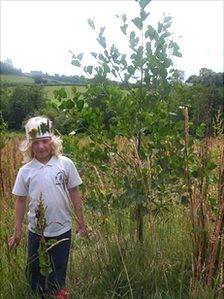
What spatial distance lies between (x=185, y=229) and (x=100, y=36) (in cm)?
139

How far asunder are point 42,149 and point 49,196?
0.32 m

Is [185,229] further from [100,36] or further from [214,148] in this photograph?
[100,36]

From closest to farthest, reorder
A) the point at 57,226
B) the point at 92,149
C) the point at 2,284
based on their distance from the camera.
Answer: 1. the point at 2,284
2. the point at 57,226
3. the point at 92,149

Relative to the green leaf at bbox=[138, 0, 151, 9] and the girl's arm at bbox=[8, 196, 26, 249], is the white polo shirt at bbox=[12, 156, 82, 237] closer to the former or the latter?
the girl's arm at bbox=[8, 196, 26, 249]

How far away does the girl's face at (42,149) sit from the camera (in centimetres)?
308

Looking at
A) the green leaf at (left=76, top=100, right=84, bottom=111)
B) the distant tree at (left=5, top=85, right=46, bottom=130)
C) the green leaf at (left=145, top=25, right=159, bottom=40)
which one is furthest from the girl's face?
the distant tree at (left=5, top=85, right=46, bottom=130)

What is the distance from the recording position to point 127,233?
3.17 meters

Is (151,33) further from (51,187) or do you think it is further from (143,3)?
(51,187)

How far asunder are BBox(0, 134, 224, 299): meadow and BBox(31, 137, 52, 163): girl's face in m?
0.16

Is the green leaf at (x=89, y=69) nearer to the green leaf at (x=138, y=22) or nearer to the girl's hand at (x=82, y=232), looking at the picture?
the green leaf at (x=138, y=22)

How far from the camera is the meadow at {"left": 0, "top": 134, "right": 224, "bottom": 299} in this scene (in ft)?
9.00

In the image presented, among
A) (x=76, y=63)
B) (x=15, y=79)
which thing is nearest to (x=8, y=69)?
(x=15, y=79)

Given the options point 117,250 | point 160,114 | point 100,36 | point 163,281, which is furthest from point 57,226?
point 100,36

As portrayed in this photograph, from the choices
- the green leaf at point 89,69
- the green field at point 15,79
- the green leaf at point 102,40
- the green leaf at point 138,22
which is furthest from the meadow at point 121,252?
the green field at point 15,79
